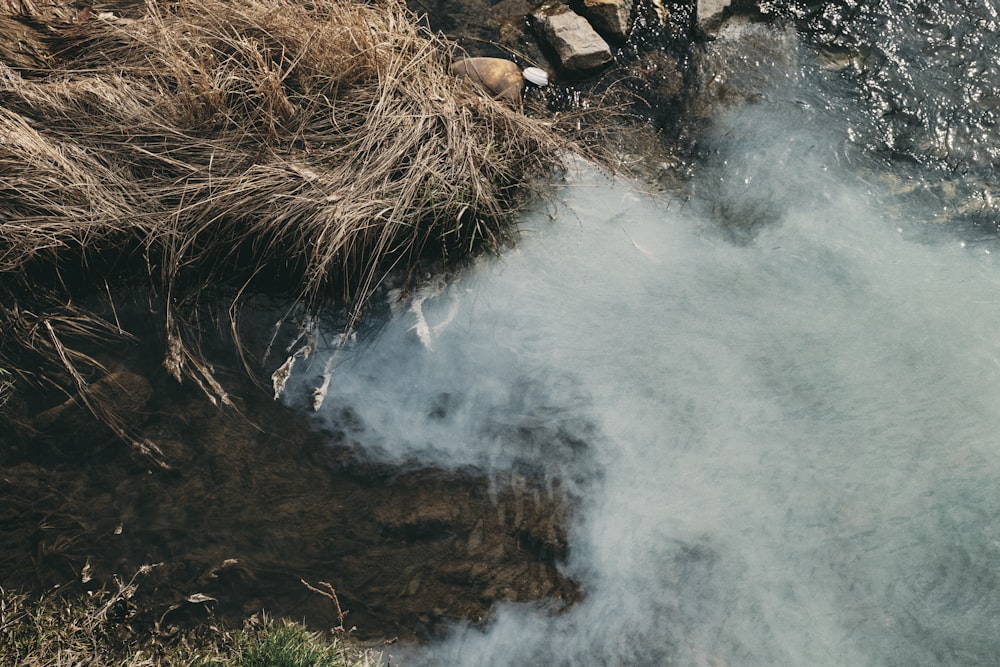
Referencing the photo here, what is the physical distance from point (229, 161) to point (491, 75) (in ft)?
3.56

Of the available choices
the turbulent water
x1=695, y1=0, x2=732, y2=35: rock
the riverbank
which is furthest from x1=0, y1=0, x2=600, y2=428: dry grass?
x1=695, y1=0, x2=732, y2=35: rock

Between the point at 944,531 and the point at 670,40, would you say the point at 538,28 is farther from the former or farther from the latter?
the point at 944,531

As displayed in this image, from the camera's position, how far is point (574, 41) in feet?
10.4

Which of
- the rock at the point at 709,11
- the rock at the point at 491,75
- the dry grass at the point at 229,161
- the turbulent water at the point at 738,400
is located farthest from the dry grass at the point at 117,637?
the rock at the point at 709,11

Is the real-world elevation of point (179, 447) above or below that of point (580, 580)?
below

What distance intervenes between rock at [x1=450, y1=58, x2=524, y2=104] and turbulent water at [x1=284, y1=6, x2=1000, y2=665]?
1.55 feet

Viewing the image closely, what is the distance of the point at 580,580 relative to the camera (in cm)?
279

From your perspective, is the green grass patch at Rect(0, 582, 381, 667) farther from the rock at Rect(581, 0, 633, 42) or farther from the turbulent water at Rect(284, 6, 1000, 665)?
the rock at Rect(581, 0, 633, 42)

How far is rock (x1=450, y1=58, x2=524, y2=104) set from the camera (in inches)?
123

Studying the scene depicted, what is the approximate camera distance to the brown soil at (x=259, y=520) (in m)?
2.83

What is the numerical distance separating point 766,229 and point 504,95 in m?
1.16

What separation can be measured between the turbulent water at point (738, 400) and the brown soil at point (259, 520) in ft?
0.37

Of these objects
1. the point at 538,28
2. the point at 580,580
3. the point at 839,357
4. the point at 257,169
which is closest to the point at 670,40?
the point at 538,28

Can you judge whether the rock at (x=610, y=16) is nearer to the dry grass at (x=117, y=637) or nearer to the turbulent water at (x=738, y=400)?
the turbulent water at (x=738, y=400)
